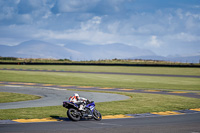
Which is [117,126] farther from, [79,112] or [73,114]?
[73,114]

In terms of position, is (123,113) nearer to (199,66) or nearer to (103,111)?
(103,111)

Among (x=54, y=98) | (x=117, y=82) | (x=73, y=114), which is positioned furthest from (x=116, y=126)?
(x=117, y=82)

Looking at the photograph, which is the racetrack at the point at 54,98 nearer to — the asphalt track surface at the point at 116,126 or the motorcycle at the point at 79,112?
the motorcycle at the point at 79,112

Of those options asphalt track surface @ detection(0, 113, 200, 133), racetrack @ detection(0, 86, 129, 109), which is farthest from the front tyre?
racetrack @ detection(0, 86, 129, 109)

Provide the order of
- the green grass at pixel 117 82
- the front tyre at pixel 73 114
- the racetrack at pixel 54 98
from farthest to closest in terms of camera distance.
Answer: the green grass at pixel 117 82 → the racetrack at pixel 54 98 → the front tyre at pixel 73 114

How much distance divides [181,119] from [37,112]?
8.16 metres

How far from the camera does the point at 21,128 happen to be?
44.4ft

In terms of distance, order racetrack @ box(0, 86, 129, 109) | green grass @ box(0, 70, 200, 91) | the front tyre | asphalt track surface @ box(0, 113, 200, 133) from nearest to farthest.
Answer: asphalt track surface @ box(0, 113, 200, 133), the front tyre, racetrack @ box(0, 86, 129, 109), green grass @ box(0, 70, 200, 91)

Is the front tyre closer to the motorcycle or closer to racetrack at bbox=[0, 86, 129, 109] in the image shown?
the motorcycle

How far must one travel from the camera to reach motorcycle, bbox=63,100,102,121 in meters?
15.5

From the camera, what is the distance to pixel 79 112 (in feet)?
51.8

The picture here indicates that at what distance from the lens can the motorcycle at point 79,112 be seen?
15.5m

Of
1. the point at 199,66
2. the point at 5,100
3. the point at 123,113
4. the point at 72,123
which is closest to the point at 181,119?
the point at 123,113

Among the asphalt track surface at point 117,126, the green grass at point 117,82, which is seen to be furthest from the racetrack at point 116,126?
the green grass at point 117,82
